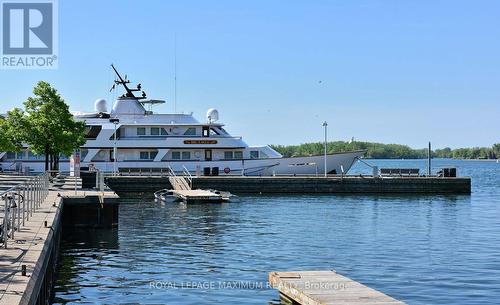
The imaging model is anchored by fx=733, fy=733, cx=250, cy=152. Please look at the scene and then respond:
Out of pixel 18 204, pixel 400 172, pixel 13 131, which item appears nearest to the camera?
pixel 18 204

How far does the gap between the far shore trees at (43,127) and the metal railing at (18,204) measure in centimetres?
2418

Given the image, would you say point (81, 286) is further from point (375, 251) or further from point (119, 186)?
point (119, 186)

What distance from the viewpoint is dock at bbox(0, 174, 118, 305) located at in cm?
1158

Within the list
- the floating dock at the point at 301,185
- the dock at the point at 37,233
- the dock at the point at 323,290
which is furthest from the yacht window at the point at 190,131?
the dock at the point at 323,290

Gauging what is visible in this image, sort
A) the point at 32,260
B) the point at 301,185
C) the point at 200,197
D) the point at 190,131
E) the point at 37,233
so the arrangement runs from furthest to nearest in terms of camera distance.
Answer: the point at 190,131, the point at 301,185, the point at 200,197, the point at 37,233, the point at 32,260

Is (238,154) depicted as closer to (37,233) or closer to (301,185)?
(301,185)

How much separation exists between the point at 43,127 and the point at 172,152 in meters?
12.8

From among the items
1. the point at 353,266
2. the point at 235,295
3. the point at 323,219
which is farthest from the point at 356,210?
the point at 235,295

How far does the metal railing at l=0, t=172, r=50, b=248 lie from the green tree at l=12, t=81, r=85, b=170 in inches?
949

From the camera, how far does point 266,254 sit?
76.7 feet

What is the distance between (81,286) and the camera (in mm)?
17891

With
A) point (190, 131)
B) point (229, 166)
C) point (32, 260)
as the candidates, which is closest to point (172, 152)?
point (190, 131)

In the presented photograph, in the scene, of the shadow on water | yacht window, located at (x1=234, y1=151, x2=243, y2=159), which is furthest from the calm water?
yacht window, located at (x1=234, y1=151, x2=243, y2=159)

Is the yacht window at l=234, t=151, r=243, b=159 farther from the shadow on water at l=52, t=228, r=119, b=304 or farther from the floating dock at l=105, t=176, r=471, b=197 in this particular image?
the shadow on water at l=52, t=228, r=119, b=304
